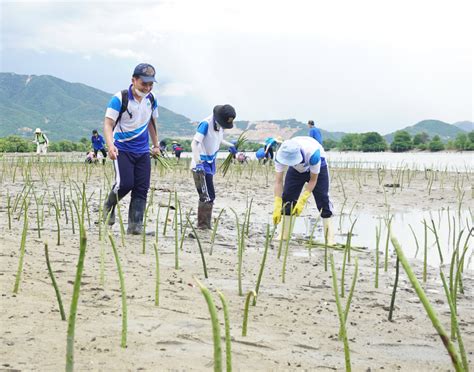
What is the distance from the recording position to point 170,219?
696 centimetres

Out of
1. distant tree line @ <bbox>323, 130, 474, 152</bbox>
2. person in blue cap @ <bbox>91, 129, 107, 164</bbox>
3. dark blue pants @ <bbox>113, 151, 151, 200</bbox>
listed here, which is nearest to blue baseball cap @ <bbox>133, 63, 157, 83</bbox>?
dark blue pants @ <bbox>113, 151, 151, 200</bbox>

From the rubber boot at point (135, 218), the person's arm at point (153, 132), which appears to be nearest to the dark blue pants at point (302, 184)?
the person's arm at point (153, 132)

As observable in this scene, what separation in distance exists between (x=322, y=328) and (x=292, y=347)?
0.38m

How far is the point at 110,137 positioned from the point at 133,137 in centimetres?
26

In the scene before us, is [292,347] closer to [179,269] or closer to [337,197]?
[179,269]

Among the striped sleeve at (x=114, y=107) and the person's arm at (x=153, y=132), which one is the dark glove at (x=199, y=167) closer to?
the person's arm at (x=153, y=132)

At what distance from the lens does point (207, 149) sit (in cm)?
594

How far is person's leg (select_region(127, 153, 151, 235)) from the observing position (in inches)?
209

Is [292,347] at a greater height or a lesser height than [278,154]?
lesser

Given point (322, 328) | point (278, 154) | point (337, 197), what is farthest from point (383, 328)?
point (337, 197)

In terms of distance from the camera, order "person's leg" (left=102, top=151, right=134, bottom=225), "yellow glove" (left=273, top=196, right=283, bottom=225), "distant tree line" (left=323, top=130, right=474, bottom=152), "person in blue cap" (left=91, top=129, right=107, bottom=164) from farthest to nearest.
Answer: "distant tree line" (left=323, top=130, right=474, bottom=152) → "person in blue cap" (left=91, top=129, right=107, bottom=164) → "yellow glove" (left=273, top=196, right=283, bottom=225) → "person's leg" (left=102, top=151, right=134, bottom=225)

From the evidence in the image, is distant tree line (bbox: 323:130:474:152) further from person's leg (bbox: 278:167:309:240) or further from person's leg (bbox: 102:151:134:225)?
person's leg (bbox: 102:151:134:225)

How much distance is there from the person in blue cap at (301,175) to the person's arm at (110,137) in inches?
62.9

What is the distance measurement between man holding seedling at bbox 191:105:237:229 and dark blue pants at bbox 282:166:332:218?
83cm
